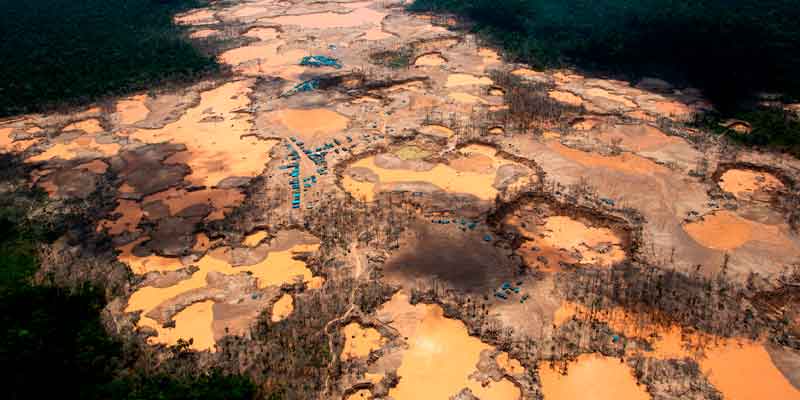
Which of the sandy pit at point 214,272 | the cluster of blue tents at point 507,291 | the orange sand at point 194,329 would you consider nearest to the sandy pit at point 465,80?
the sandy pit at point 214,272

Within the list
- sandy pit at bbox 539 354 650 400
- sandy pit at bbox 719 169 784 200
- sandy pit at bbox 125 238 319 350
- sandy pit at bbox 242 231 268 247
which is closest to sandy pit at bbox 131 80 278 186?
sandy pit at bbox 242 231 268 247

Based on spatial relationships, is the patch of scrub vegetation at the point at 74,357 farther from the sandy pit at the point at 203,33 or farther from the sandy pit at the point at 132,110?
the sandy pit at the point at 203,33

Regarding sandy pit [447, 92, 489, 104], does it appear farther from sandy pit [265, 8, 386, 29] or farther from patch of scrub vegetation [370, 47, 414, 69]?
sandy pit [265, 8, 386, 29]

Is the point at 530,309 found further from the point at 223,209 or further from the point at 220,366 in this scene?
the point at 223,209

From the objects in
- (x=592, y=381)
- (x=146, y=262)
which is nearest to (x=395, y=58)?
(x=146, y=262)

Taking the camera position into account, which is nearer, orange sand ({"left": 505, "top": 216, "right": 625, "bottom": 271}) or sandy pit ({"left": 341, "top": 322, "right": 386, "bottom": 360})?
sandy pit ({"left": 341, "top": 322, "right": 386, "bottom": 360})

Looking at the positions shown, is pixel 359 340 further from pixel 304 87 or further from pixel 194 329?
pixel 304 87
